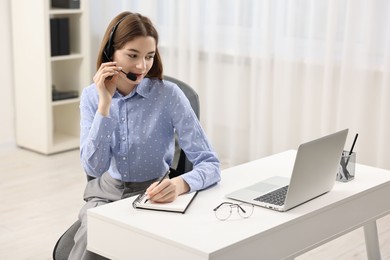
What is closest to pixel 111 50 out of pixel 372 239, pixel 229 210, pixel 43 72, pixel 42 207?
pixel 229 210

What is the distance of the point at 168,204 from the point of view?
220 cm

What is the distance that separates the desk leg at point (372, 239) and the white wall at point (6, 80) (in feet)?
9.91

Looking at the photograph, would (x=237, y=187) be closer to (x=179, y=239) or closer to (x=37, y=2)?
(x=179, y=239)

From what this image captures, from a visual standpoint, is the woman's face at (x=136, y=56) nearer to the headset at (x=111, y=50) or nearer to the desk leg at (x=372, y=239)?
the headset at (x=111, y=50)

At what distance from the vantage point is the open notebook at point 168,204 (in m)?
2.15

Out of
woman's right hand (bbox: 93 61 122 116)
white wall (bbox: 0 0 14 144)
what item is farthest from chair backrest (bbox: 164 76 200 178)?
white wall (bbox: 0 0 14 144)

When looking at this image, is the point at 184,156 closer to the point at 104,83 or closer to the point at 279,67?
the point at 104,83

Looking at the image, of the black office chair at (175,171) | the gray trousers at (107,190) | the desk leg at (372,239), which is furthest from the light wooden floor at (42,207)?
the gray trousers at (107,190)

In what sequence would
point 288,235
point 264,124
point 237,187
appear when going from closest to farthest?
point 288,235 → point 237,187 → point 264,124

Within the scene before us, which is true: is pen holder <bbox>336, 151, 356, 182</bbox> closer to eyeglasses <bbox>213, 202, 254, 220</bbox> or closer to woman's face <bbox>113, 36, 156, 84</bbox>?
eyeglasses <bbox>213, 202, 254, 220</bbox>

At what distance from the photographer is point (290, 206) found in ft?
7.14

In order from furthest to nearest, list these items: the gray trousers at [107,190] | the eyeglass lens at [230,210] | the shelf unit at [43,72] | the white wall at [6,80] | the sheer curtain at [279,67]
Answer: the white wall at [6,80] < the shelf unit at [43,72] < the sheer curtain at [279,67] < the gray trousers at [107,190] < the eyeglass lens at [230,210]

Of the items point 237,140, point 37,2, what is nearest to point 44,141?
point 37,2

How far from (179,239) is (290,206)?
409 mm
